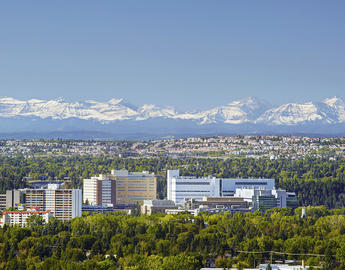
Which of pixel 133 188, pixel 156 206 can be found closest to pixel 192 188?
pixel 133 188

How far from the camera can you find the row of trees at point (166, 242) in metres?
79.0

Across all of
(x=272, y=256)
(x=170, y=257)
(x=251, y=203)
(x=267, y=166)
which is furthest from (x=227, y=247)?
(x=267, y=166)

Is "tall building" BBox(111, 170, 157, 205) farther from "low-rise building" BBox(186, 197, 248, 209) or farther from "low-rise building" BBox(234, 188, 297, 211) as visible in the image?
"low-rise building" BBox(234, 188, 297, 211)

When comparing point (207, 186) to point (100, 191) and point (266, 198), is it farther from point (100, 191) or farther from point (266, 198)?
point (266, 198)

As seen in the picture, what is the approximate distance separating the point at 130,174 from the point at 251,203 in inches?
1077

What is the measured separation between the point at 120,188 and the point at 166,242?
68.0m

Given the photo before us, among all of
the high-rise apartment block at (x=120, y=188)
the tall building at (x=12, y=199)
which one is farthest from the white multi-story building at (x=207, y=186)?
the tall building at (x=12, y=199)

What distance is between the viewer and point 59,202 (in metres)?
129

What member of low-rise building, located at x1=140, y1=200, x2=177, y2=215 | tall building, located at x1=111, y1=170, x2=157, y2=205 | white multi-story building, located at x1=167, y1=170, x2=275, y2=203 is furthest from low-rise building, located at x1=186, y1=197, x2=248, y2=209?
tall building, located at x1=111, y1=170, x2=157, y2=205

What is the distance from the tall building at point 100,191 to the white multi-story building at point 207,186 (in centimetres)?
812

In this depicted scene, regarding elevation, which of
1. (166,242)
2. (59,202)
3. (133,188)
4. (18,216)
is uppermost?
(133,188)

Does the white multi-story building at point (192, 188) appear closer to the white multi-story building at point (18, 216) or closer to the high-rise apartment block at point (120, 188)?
the high-rise apartment block at point (120, 188)

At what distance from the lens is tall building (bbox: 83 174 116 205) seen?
15100 centimetres

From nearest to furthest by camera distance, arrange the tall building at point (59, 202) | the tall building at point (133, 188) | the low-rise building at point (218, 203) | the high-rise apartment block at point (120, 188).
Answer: the tall building at point (59, 202)
the low-rise building at point (218, 203)
the high-rise apartment block at point (120, 188)
the tall building at point (133, 188)
